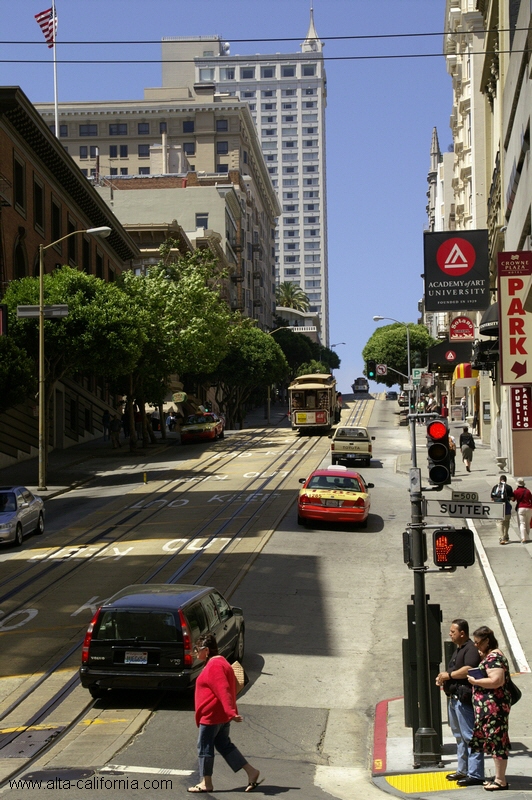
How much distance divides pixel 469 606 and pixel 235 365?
2387 inches

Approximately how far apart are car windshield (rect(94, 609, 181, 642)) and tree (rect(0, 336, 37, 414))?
25.6 meters

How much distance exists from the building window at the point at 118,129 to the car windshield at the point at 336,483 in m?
115

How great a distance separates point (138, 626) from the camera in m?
13.4

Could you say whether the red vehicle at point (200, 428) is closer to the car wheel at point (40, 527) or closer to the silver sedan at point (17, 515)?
the car wheel at point (40, 527)

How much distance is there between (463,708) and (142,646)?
4.55m

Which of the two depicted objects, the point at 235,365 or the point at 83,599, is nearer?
the point at 83,599

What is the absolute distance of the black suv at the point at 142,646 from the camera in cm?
1309

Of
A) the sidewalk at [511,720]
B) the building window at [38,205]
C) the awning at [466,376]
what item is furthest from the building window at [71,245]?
the sidewalk at [511,720]

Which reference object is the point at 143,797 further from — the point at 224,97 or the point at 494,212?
the point at 224,97

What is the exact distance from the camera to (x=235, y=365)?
79.7 meters

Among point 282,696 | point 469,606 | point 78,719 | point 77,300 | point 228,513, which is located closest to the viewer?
point 78,719

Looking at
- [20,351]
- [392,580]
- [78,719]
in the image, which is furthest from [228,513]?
[78,719]

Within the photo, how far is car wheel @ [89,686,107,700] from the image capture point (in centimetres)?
1343

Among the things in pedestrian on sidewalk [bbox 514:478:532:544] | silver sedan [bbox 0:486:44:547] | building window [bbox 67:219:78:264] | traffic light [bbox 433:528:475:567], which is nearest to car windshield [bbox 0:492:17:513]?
silver sedan [bbox 0:486:44:547]
